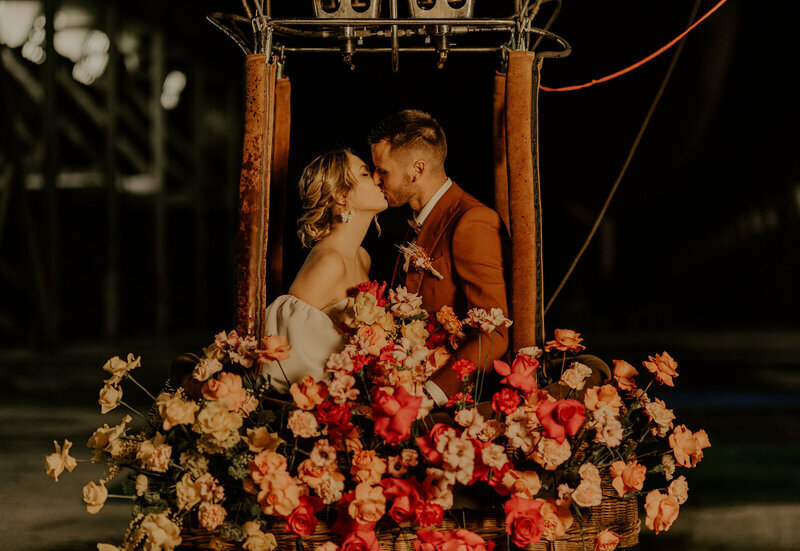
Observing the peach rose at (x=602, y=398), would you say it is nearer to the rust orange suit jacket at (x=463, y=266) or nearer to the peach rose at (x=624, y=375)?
the peach rose at (x=624, y=375)

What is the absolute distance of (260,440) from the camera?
197cm

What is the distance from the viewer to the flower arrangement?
6.22 ft

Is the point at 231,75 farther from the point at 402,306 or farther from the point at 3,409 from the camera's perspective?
the point at 402,306

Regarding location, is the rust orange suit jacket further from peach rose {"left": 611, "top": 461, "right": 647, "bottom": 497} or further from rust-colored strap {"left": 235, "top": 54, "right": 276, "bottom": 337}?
rust-colored strap {"left": 235, "top": 54, "right": 276, "bottom": 337}

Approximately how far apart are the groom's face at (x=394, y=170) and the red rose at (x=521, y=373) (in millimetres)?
831

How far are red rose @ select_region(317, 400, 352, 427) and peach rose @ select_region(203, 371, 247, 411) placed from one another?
0.62 feet

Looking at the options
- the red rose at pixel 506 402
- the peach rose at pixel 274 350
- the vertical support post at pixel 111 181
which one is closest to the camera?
the red rose at pixel 506 402

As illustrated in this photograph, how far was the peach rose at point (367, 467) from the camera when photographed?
190 centimetres

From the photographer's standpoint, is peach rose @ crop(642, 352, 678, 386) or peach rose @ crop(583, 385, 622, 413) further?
peach rose @ crop(642, 352, 678, 386)

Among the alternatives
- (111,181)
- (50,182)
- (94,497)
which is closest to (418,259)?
(94,497)

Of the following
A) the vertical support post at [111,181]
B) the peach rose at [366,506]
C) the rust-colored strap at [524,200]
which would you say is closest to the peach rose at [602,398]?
the rust-colored strap at [524,200]

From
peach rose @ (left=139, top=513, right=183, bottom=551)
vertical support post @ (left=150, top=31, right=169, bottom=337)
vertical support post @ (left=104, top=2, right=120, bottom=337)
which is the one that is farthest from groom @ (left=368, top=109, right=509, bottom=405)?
vertical support post @ (left=150, top=31, right=169, bottom=337)

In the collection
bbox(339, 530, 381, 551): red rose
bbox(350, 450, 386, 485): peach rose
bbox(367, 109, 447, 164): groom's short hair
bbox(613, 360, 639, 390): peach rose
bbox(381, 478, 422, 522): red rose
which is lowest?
bbox(339, 530, 381, 551): red rose

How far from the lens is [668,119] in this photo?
37.5 ft
